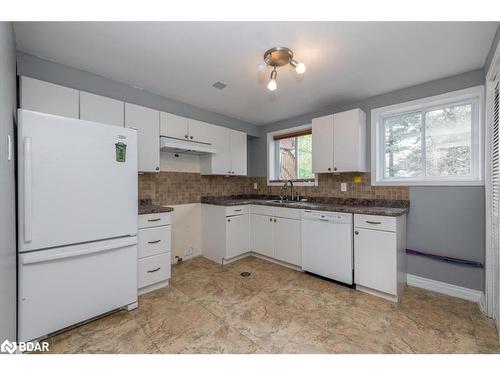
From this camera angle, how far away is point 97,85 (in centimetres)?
214

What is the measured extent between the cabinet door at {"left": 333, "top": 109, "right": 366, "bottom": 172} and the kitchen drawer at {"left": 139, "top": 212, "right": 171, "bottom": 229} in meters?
2.13

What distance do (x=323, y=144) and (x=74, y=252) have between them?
2.78 meters

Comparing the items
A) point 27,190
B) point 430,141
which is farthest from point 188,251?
point 430,141

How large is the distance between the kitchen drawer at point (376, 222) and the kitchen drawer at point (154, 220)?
6.62ft

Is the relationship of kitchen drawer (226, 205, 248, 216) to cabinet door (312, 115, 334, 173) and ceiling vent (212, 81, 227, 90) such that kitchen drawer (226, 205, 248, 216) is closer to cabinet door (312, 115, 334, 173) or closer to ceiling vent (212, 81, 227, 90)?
cabinet door (312, 115, 334, 173)

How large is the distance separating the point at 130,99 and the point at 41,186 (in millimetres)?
1362

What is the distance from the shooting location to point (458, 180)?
2.12 meters

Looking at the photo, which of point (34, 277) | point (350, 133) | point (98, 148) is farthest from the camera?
point (350, 133)

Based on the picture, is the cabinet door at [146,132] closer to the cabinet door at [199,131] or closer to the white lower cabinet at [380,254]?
the cabinet door at [199,131]

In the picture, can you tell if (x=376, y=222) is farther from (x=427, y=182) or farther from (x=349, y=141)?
(x=349, y=141)

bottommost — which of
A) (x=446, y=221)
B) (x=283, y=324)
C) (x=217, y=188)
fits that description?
(x=283, y=324)

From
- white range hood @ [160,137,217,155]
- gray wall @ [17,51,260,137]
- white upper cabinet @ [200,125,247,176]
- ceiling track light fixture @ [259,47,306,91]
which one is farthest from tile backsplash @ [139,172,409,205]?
ceiling track light fixture @ [259,47,306,91]
